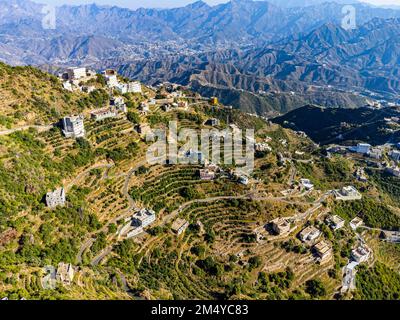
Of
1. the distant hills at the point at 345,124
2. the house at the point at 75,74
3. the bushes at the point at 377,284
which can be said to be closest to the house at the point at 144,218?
the bushes at the point at 377,284

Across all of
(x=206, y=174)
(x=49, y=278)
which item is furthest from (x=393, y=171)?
(x=49, y=278)

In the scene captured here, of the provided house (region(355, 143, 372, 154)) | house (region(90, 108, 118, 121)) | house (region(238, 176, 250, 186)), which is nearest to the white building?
house (region(355, 143, 372, 154))

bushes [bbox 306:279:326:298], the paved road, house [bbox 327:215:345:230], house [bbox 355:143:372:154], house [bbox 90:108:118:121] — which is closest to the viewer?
bushes [bbox 306:279:326:298]

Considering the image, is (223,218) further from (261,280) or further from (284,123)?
(284,123)

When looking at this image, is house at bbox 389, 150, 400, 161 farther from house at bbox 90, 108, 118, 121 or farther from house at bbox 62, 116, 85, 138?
house at bbox 62, 116, 85, 138

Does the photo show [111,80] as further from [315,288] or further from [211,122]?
[315,288]
